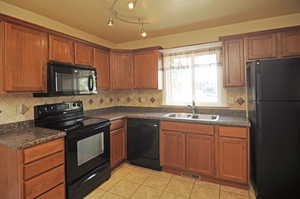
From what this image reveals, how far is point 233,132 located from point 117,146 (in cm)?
189

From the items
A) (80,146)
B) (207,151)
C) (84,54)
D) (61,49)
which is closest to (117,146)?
(80,146)

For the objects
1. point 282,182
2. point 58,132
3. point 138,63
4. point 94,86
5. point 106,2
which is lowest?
point 282,182

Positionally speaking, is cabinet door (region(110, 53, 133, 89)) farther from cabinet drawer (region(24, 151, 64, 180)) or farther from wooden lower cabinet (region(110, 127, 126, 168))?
cabinet drawer (region(24, 151, 64, 180))

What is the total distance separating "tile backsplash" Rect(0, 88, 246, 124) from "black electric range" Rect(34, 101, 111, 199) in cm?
12

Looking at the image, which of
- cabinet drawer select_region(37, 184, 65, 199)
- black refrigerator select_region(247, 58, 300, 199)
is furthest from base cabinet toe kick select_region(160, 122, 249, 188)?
cabinet drawer select_region(37, 184, 65, 199)

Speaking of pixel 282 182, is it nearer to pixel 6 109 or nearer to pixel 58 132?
pixel 58 132

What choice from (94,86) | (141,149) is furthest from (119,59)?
(141,149)

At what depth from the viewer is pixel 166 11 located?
228cm

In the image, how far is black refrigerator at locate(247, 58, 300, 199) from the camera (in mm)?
1820

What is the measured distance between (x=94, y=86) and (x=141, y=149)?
54.4 inches

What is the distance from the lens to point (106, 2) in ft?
6.62

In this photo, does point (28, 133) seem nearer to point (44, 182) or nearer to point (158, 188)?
point (44, 182)

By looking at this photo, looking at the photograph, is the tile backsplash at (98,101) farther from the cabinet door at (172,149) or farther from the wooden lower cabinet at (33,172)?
the cabinet door at (172,149)

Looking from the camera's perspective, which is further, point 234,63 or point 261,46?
point 234,63
